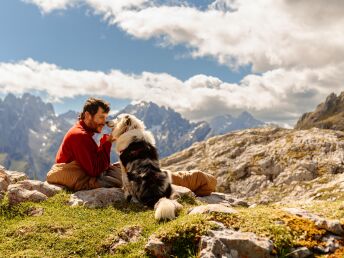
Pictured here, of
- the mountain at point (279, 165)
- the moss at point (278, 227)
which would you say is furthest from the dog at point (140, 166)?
the mountain at point (279, 165)

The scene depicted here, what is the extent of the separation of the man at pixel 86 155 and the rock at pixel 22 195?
189 centimetres

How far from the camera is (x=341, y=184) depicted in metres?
51.9

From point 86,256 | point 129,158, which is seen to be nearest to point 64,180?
point 129,158

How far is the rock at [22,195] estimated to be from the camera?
16688 mm

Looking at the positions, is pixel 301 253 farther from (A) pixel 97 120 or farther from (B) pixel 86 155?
(A) pixel 97 120

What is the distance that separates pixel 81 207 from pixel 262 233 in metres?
8.59

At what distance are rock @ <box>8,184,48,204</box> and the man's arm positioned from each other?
240 cm

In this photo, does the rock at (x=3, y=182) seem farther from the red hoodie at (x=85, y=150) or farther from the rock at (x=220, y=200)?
the rock at (x=220, y=200)

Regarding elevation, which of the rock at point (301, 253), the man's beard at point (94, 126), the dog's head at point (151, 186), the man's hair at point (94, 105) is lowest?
the rock at point (301, 253)

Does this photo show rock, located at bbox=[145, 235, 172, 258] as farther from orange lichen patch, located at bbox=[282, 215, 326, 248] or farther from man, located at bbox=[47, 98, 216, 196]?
man, located at bbox=[47, 98, 216, 196]

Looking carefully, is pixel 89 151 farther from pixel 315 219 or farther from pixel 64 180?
pixel 315 219

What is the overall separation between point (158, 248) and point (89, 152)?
8.79 metres

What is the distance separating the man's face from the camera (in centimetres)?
1898

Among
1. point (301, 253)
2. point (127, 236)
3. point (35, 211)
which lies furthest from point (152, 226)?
point (35, 211)
